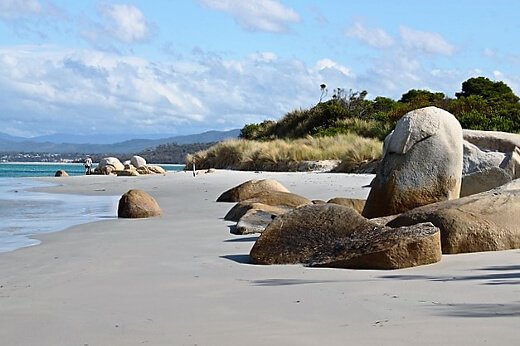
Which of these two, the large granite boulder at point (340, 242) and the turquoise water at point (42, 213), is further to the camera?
the turquoise water at point (42, 213)

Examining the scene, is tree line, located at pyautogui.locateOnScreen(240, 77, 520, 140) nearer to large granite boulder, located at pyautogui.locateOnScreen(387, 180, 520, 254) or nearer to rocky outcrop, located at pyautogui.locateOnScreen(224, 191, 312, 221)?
rocky outcrop, located at pyautogui.locateOnScreen(224, 191, 312, 221)

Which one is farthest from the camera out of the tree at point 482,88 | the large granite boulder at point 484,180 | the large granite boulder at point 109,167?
the tree at point 482,88

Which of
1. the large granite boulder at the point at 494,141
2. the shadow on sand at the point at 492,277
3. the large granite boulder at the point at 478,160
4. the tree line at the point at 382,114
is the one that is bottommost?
the shadow on sand at the point at 492,277

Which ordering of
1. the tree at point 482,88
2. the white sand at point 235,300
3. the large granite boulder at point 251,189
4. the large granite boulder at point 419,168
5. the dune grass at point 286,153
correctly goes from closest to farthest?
the white sand at point 235,300
the large granite boulder at point 419,168
the large granite boulder at point 251,189
the dune grass at point 286,153
the tree at point 482,88

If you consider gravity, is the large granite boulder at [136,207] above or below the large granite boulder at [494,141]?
below

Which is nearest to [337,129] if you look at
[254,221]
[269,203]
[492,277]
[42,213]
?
[42,213]

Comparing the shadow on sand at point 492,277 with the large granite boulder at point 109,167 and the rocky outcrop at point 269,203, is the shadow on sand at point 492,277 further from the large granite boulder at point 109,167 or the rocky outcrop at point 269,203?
A: the large granite boulder at point 109,167

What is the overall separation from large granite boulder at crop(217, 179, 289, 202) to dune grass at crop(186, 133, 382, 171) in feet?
39.6

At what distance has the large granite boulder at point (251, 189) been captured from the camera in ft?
53.6

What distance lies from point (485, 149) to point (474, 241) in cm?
663

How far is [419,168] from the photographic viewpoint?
→ 1084cm

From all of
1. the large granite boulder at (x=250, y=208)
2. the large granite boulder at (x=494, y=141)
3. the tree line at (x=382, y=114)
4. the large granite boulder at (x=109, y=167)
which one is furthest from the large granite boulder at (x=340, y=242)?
the large granite boulder at (x=109, y=167)

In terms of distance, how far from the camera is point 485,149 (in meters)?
14.4

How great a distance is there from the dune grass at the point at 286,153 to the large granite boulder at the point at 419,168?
57.6 feet
